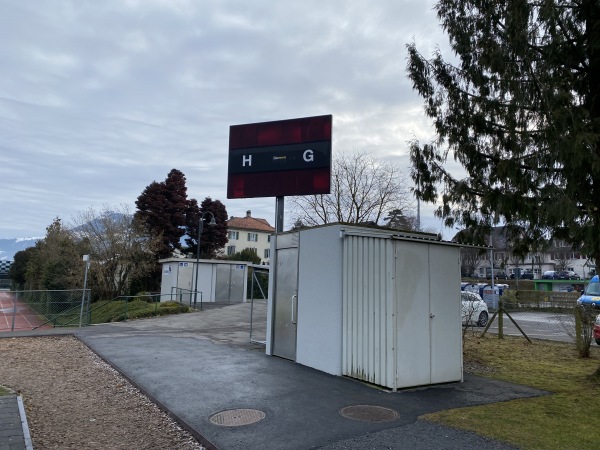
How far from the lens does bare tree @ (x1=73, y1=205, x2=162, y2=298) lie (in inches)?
1167

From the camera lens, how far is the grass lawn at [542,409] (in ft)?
16.5

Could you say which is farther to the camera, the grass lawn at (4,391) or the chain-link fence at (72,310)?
the chain-link fence at (72,310)

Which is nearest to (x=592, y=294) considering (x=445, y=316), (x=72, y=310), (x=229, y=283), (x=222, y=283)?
(x=445, y=316)

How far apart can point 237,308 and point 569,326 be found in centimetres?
1626

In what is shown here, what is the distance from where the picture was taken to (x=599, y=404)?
6.57 meters

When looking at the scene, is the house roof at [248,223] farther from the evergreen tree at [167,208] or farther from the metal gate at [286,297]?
the metal gate at [286,297]

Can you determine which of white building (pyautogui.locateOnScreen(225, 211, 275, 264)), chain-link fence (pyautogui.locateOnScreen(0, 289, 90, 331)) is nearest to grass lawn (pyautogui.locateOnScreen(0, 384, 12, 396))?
chain-link fence (pyautogui.locateOnScreen(0, 289, 90, 331))

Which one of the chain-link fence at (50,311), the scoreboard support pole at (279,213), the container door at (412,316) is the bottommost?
the chain-link fence at (50,311)

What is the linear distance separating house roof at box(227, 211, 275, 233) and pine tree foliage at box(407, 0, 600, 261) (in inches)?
2426

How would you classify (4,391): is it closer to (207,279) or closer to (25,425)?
(25,425)

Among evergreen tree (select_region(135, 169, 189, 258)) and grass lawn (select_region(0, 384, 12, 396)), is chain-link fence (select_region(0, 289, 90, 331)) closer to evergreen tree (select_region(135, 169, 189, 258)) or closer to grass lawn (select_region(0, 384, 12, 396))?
grass lawn (select_region(0, 384, 12, 396))

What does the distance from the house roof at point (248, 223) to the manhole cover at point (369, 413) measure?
63.0m

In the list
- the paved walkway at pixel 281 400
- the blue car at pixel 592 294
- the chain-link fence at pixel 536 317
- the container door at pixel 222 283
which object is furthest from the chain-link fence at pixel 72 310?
the blue car at pixel 592 294

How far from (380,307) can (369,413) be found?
2004 millimetres
